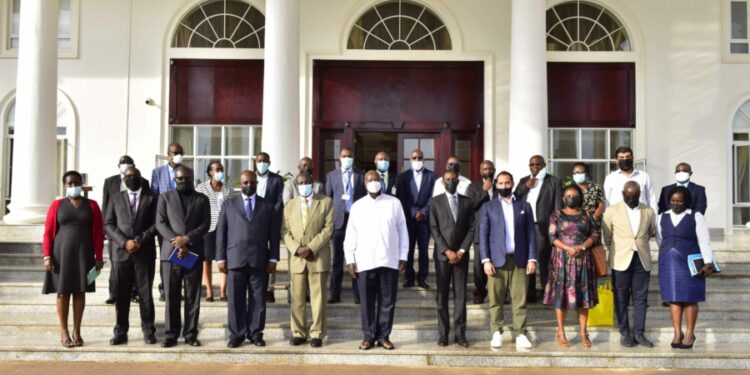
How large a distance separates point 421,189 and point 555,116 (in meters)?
6.36

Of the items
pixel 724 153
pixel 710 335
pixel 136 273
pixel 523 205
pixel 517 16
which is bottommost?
pixel 710 335

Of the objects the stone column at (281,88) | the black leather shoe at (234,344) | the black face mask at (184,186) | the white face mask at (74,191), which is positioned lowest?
the black leather shoe at (234,344)

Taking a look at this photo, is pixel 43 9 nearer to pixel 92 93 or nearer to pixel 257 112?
pixel 92 93

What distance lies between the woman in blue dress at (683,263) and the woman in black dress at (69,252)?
244 inches

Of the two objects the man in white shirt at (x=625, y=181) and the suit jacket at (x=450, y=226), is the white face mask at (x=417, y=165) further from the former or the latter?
the man in white shirt at (x=625, y=181)

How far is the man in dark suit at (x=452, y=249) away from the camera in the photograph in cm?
768

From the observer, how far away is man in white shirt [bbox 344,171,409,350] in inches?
298

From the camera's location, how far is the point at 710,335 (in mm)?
8023

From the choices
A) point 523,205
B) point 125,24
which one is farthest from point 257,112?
point 523,205

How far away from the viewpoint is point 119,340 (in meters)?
7.57

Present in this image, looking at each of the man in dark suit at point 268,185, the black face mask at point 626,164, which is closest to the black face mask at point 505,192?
the black face mask at point 626,164

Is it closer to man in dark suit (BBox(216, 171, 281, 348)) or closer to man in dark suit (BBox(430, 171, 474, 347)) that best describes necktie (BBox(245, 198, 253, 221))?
man in dark suit (BBox(216, 171, 281, 348))

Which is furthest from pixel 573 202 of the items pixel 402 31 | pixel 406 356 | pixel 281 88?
pixel 402 31

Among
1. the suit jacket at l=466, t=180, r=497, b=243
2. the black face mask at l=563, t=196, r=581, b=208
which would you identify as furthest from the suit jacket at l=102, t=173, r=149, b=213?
the black face mask at l=563, t=196, r=581, b=208
